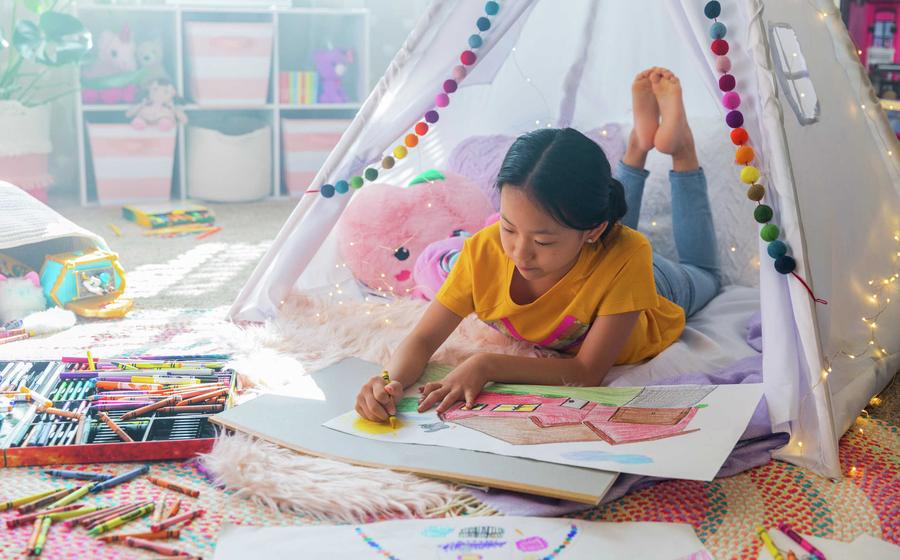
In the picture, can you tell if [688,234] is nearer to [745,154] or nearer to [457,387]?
[745,154]

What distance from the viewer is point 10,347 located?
158cm

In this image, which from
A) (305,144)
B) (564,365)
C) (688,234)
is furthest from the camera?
(305,144)

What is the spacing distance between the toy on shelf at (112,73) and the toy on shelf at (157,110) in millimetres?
64

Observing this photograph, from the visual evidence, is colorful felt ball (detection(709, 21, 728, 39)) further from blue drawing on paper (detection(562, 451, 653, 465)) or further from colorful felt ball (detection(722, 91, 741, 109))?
blue drawing on paper (detection(562, 451, 653, 465))

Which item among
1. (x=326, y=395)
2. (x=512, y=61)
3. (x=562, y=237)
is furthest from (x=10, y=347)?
(x=512, y=61)

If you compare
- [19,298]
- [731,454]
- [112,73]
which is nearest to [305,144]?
[112,73]

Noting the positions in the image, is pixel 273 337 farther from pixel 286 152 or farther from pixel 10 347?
pixel 286 152

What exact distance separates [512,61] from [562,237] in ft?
3.05

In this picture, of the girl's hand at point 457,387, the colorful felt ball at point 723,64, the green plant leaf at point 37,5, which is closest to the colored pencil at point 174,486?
the girl's hand at point 457,387

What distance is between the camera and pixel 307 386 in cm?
133

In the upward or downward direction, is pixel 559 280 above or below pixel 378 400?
above

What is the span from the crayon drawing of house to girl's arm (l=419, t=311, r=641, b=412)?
0.13ft

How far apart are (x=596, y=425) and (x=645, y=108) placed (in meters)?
0.63

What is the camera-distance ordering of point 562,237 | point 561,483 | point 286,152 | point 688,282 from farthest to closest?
1. point 286,152
2. point 688,282
3. point 562,237
4. point 561,483
